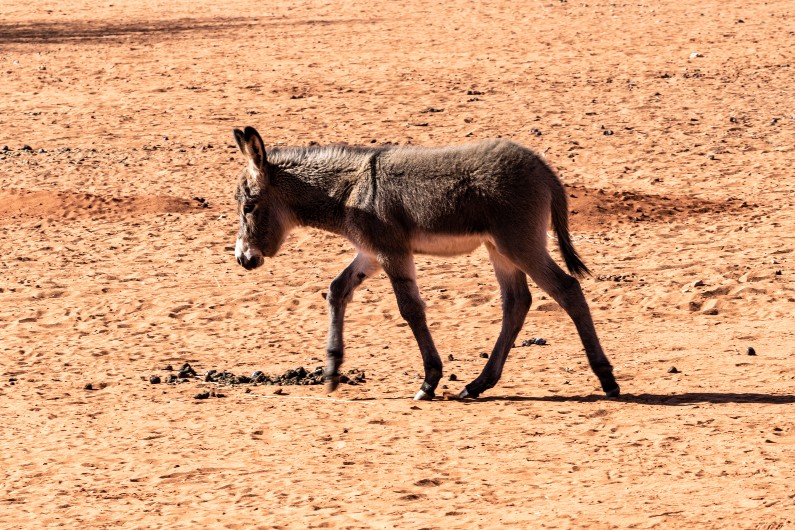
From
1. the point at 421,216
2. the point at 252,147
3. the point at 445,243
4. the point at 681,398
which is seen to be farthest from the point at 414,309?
the point at 681,398

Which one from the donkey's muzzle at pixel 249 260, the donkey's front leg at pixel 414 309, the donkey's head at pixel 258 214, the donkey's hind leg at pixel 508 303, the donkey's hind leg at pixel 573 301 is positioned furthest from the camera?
the donkey's muzzle at pixel 249 260

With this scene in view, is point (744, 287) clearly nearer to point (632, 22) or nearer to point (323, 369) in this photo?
point (323, 369)

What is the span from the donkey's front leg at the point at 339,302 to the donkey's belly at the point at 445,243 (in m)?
0.39

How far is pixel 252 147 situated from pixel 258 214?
0.49 meters

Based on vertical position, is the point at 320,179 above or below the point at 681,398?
above

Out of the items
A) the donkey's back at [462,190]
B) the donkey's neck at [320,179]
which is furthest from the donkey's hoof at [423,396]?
the donkey's neck at [320,179]

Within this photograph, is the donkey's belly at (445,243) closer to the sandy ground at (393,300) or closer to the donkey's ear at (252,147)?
the sandy ground at (393,300)

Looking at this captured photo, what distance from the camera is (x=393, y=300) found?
35.2 ft

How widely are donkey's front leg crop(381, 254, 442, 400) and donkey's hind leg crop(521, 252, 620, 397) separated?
2.52 ft

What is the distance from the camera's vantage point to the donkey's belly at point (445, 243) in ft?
25.7

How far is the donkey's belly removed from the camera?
784cm

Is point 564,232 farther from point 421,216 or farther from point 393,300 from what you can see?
point 393,300

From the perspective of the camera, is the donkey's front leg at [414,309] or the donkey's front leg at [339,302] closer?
the donkey's front leg at [414,309]

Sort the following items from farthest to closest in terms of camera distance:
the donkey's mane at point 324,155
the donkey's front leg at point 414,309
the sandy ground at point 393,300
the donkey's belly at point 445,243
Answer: the donkey's mane at point 324,155 → the donkey's front leg at point 414,309 → the donkey's belly at point 445,243 → the sandy ground at point 393,300
